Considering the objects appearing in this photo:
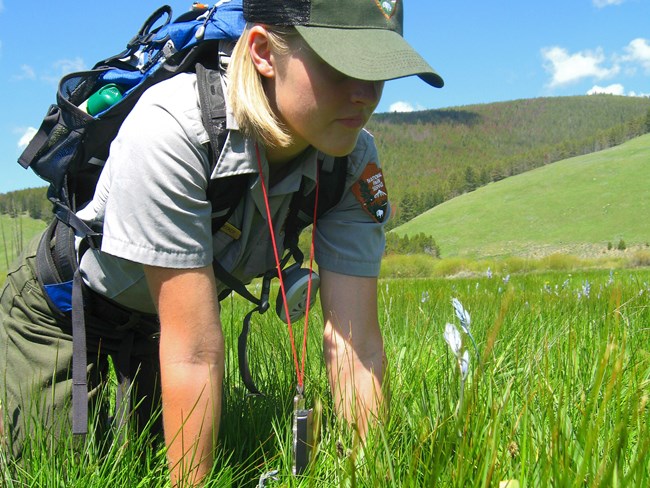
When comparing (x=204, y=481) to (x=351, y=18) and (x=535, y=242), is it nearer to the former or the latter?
(x=351, y=18)

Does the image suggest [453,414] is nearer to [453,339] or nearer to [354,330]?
[453,339]

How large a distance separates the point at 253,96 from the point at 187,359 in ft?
2.48

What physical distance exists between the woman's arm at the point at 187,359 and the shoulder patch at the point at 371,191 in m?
0.72

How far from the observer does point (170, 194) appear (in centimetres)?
183

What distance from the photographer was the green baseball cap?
5.70 feet

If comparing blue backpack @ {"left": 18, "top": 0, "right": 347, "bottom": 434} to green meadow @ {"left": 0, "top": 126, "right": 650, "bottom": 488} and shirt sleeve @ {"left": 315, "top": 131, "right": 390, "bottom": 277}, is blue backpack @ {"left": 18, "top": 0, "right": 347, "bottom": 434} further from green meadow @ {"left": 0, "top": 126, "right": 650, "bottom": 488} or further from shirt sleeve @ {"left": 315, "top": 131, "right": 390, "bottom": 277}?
green meadow @ {"left": 0, "top": 126, "right": 650, "bottom": 488}

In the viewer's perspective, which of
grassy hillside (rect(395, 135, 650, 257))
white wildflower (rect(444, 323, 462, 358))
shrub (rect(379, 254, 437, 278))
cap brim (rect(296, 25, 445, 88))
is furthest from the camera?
grassy hillside (rect(395, 135, 650, 257))

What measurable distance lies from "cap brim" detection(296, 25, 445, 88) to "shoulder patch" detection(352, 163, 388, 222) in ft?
1.89

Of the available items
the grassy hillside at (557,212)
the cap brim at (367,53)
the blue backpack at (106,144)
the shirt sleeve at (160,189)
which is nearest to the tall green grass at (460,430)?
the blue backpack at (106,144)

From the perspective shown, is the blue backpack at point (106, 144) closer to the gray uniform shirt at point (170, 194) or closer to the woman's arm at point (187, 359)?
the gray uniform shirt at point (170, 194)

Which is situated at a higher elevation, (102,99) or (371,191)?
(102,99)

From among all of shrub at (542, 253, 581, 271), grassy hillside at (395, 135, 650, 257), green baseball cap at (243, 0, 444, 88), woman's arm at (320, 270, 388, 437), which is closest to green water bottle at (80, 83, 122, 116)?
green baseball cap at (243, 0, 444, 88)

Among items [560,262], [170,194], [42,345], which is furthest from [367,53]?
[560,262]

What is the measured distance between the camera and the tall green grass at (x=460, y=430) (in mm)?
1326
